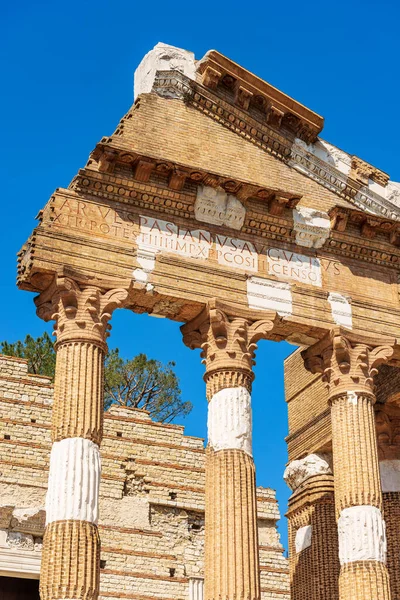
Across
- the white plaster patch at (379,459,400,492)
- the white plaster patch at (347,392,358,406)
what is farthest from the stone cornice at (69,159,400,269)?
the white plaster patch at (379,459,400,492)

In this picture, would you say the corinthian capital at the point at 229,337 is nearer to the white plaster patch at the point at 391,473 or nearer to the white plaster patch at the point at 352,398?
the white plaster patch at the point at 352,398

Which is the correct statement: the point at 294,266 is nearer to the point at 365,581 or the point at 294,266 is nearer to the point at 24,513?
the point at 365,581

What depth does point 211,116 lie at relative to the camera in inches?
799

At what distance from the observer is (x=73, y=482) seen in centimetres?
1603

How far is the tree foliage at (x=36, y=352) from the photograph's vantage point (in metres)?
35.6

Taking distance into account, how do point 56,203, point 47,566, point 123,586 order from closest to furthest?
point 47,566 < point 56,203 < point 123,586

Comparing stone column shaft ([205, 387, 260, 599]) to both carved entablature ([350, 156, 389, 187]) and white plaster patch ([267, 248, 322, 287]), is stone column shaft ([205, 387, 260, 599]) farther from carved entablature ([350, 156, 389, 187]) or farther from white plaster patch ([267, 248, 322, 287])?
carved entablature ([350, 156, 389, 187])

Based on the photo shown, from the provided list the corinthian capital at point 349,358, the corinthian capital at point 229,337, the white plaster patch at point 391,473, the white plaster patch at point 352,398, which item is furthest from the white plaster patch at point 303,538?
the corinthian capital at point 229,337

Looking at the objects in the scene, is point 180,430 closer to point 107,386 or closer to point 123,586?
point 123,586

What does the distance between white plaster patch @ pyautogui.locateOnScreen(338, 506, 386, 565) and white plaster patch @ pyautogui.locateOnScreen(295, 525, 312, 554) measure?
4272 millimetres

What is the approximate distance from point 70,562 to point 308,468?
855 cm

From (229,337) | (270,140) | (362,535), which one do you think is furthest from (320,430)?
(270,140)

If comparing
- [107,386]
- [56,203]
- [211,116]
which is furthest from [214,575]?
[107,386]

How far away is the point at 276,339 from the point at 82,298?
12.9 feet
